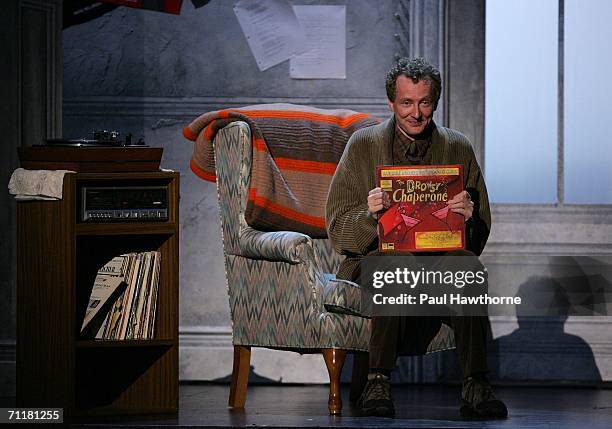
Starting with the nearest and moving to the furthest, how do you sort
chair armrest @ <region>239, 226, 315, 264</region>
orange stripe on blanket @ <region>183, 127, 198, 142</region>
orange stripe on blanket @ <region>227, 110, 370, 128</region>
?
chair armrest @ <region>239, 226, 315, 264</region>
orange stripe on blanket @ <region>183, 127, 198, 142</region>
orange stripe on blanket @ <region>227, 110, 370, 128</region>

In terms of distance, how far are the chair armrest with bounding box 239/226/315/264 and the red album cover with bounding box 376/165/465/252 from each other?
353 mm

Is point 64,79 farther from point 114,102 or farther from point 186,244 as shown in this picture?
point 186,244

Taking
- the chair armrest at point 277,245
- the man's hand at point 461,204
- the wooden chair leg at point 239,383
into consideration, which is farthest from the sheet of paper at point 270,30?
the man's hand at point 461,204

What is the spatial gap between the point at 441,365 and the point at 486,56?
1.38 metres

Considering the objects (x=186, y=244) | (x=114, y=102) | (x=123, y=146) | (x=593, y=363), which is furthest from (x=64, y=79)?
(x=593, y=363)

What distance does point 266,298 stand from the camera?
375 cm

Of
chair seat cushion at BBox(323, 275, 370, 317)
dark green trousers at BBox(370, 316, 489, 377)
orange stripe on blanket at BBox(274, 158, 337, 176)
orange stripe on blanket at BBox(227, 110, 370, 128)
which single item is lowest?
dark green trousers at BBox(370, 316, 489, 377)

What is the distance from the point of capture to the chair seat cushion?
11.5ft

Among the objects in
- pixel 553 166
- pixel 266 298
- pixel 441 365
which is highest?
pixel 553 166

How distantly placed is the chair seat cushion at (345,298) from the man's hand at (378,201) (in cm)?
27

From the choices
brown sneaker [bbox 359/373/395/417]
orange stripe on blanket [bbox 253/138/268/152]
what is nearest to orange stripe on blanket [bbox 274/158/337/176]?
orange stripe on blanket [bbox 253/138/268/152]

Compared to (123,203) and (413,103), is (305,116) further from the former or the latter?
(123,203)

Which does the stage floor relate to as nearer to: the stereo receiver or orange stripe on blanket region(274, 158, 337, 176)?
the stereo receiver

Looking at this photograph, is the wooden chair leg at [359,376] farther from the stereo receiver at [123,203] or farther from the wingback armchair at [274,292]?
the stereo receiver at [123,203]
